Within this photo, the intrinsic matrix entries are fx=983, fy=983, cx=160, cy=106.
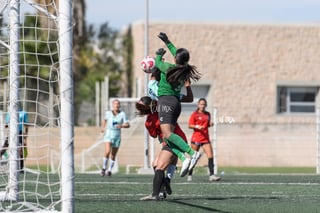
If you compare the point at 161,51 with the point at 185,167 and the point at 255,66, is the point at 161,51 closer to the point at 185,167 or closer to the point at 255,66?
the point at 185,167

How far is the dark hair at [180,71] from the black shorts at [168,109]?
220mm

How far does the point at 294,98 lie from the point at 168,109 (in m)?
31.1

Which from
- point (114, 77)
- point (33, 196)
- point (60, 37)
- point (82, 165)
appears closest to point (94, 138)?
point (82, 165)

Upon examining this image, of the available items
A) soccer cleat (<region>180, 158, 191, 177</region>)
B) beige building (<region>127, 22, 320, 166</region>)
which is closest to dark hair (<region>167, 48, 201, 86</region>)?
soccer cleat (<region>180, 158, 191, 177</region>)

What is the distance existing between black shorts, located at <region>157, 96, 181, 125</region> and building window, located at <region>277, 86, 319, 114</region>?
3059 centimetres

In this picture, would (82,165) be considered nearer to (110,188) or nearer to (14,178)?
(110,188)

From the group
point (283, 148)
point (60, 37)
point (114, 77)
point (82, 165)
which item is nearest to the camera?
point (60, 37)

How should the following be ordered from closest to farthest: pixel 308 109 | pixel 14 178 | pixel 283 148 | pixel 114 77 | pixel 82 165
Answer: pixel 14 178 < pixel 82 165 < pixel 283 148 < pixel 308 109 < pixel 114 77

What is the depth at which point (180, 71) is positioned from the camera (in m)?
12.6

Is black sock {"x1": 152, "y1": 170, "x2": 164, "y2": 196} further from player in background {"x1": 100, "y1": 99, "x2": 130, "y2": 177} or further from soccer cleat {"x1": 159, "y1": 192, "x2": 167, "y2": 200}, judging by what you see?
player in background {"x1": 100, "y1": 99, "x2": 130, "y2": 177}

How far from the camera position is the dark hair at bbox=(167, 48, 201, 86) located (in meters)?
12.6

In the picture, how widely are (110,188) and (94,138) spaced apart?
23.1m

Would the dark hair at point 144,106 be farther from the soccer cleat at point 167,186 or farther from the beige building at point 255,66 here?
the beige building at point 255,66

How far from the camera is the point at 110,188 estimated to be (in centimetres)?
1565
